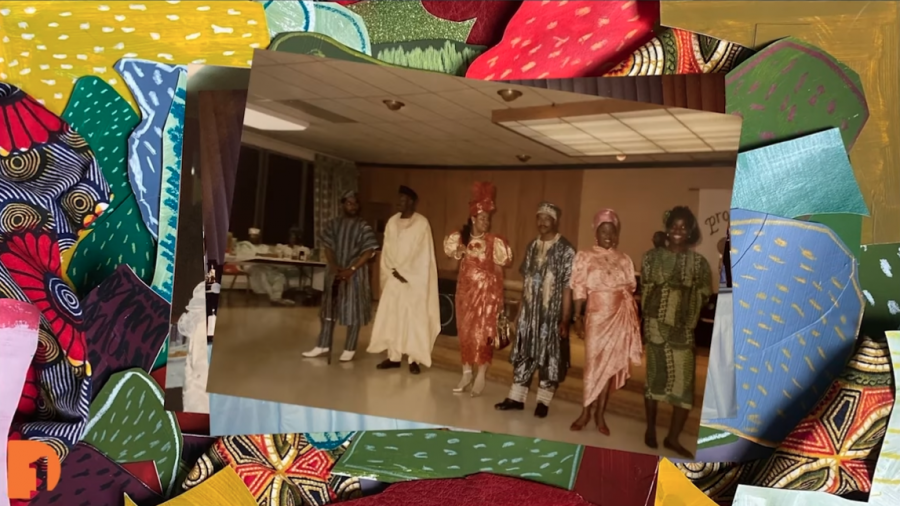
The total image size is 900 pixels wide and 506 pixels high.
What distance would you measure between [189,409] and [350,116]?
0.55 metres

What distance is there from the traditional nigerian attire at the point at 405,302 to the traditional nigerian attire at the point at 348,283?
0.02 m

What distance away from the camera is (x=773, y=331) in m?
0.85

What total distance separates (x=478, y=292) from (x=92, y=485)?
692 mm

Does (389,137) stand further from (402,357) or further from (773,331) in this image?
(773,331)

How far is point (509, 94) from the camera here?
0.84 metres

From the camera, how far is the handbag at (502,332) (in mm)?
856

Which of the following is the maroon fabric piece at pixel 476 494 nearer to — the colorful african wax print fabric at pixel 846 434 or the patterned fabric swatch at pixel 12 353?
the colorful african wax print fabric at pixel 846 434

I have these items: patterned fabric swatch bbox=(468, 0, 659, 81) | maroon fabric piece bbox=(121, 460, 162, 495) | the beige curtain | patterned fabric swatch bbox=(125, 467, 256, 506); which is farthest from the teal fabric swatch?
maroon fabric piece bbox=(121, 460, 162, 495)

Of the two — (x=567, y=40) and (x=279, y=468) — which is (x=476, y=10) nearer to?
(x=567, y=40)

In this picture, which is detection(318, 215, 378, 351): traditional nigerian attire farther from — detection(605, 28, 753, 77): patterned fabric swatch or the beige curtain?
detection(605, 28, 753, 77): patterned fabric swatch

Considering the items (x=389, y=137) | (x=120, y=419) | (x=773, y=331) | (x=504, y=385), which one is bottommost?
(x=120, y=419)

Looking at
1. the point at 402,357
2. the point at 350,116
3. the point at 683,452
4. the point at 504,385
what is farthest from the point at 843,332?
the point at 350,116

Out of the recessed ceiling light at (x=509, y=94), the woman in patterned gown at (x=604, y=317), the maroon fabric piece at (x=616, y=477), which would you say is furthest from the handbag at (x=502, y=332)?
the recessed ceiling light at (x=509, y=94)

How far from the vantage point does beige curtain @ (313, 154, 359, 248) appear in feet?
2.87
